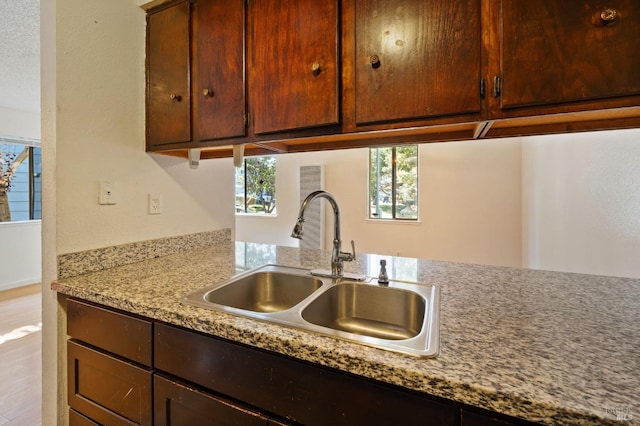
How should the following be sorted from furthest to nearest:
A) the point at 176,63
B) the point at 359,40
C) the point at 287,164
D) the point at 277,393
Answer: the point at 287,164, the point at 176,63, the point at 359,40, the point at 277,393

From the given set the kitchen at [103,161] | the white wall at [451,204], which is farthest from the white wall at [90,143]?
the white wall at [451,204]

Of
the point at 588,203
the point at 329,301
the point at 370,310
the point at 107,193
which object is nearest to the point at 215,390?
the point at 329,301

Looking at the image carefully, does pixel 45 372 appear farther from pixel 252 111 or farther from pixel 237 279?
pixel 252 111

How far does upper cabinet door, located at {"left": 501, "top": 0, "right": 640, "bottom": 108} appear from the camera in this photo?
28.0 inches

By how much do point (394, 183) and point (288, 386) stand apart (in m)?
4.53

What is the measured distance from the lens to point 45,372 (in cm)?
122

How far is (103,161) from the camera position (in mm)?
1312

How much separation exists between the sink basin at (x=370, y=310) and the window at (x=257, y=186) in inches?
190

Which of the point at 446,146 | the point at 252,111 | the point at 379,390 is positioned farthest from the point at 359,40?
the point at 446,146

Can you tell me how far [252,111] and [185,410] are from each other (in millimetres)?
1074

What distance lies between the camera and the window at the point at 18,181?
3.84 m

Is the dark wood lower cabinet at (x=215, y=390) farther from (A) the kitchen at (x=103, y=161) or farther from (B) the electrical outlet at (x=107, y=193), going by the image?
(B) the electrical outlet at (x=107, y=193)

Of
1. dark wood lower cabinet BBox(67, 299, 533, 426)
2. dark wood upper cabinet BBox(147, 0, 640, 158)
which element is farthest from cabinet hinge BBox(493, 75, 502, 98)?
dark wood lower cabinet BBox(67, 299, 533, 426)

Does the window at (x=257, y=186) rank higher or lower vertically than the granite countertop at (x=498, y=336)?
higher
